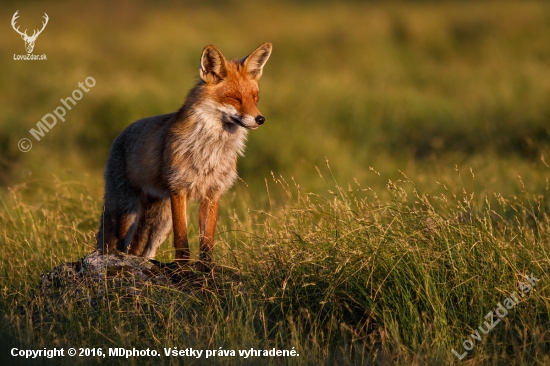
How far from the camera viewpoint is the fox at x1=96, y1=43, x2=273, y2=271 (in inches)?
231

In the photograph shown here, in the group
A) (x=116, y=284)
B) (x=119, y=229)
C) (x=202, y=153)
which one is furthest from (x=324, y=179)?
(x=116, y=284)

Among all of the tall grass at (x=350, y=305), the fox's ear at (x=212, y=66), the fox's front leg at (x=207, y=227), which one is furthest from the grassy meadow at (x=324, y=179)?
the fox's ear at (x=212, y=66)

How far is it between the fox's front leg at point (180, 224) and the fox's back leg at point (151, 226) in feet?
1.82

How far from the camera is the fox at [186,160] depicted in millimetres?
5863

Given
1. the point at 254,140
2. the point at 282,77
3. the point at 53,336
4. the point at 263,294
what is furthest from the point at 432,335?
the point at 282,77

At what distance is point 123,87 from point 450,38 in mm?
9860

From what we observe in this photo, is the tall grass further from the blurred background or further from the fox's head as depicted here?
the blurred background

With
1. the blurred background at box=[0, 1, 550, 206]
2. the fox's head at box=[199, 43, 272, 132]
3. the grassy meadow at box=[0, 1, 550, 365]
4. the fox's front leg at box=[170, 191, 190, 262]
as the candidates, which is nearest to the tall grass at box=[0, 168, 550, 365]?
the grassy meadow at box=[0, 1, 550, 365]

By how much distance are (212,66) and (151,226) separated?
1.57 m

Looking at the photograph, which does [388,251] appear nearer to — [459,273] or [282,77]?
[459,273]

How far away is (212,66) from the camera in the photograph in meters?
5.93

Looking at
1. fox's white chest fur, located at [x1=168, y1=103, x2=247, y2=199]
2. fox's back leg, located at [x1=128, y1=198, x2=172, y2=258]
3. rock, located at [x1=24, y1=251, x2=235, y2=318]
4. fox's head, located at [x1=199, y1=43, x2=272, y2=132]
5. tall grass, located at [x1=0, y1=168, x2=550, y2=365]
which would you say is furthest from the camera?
→ fox's back leg, located at [x1=128, y1=198, x2=172, y2=258]

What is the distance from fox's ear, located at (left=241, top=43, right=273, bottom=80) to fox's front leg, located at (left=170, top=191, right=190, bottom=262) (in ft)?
3.56

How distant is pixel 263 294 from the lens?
520cm
